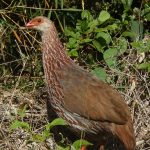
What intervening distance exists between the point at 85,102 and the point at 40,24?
0.89m

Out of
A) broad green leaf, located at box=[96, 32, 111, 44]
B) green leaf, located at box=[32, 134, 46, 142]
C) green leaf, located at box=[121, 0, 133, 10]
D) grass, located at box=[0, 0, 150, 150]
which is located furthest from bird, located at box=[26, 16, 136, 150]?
green leaf, located at box=[121, 0, 133, 10]

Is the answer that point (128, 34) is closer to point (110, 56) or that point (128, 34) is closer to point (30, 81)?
point (110, 56)

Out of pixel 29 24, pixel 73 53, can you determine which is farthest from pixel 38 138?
pixel 73 53

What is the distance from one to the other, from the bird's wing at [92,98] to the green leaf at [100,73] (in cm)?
26

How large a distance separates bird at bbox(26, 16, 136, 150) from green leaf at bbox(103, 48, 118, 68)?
1.01 ft

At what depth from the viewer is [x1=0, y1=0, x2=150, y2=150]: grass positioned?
5.80 metres

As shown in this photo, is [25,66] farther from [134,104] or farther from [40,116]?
[134,104]

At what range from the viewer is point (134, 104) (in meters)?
5.90

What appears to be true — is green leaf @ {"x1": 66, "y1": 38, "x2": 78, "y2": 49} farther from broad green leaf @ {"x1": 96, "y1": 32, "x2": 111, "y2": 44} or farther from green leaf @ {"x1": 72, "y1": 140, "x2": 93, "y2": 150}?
green leaf @ {"x1": 72, "y1": 140, "x2": 93, "y2": 150}

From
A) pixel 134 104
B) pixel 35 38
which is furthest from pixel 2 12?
pixel 134 104

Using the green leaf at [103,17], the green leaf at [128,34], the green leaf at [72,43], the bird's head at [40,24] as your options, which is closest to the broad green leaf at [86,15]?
the green leaf at [103,17]

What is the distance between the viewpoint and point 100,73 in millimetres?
6027

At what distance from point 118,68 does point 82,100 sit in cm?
76

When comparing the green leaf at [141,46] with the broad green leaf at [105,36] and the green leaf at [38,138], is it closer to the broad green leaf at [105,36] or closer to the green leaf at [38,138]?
the broad green leaf at [105,36]
